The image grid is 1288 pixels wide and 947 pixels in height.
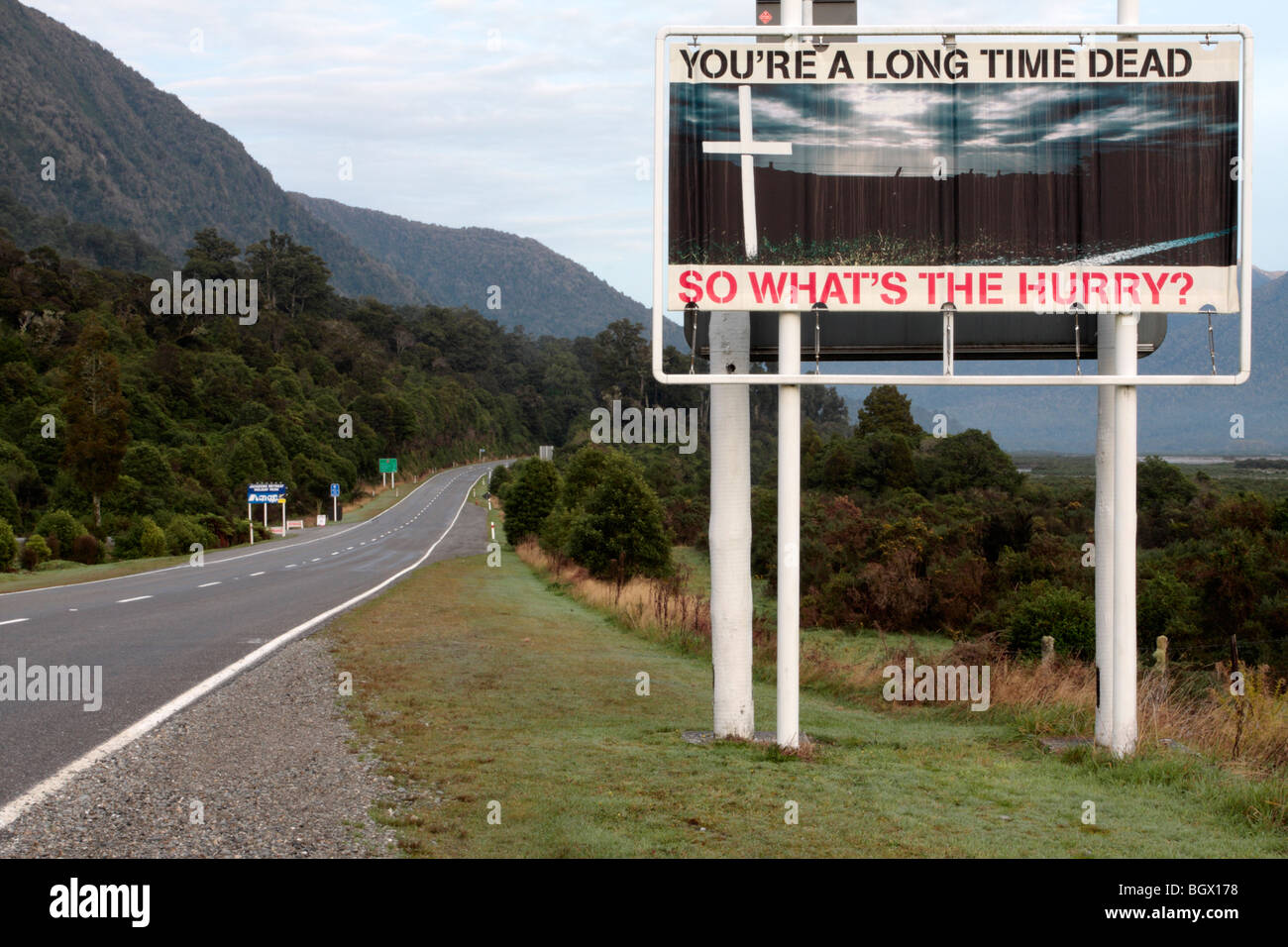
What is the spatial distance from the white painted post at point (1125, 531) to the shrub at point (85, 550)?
3825 centimetres

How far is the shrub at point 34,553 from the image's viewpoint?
3381 cm

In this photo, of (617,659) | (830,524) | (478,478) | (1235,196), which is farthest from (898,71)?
(478,478)

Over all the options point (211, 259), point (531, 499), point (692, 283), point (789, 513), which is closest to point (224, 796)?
point (789, 513)

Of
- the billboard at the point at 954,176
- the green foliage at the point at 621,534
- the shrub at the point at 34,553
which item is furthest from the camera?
the shrub at the point at 34,553

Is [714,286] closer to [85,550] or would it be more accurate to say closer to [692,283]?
[692,283]

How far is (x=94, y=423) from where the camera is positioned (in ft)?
167

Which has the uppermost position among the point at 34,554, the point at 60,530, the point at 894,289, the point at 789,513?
the point at 894,289

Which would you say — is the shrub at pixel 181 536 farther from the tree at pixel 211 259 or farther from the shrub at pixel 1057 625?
the tree at pixel 211 259

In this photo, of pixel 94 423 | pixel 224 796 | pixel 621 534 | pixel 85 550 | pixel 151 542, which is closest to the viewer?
pixel 224 796

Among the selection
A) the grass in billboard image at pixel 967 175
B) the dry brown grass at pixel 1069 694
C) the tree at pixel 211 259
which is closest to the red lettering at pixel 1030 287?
the grass in billboard image at pixel 967 175

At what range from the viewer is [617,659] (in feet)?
46.3

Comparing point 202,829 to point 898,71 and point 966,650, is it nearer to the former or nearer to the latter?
point 898,71

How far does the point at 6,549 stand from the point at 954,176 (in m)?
32.0

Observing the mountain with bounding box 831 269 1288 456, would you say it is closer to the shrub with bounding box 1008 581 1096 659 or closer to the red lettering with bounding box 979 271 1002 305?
the shrub with bounding box 1008 581 1096 659
